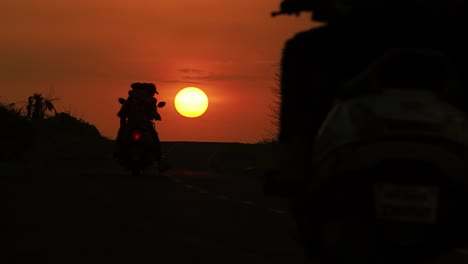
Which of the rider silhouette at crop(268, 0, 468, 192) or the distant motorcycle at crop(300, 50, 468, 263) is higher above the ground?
the rider silhouette at crop(268, 0, 468, 192)

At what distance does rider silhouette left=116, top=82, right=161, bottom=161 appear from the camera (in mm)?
27016

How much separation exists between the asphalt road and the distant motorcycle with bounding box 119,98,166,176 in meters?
2.91

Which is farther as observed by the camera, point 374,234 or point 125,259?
point 125,259

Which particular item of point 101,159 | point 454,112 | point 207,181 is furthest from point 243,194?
point 101,159

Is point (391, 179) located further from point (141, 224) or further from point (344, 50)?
point (141, 224)

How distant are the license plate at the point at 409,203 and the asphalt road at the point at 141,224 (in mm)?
1501

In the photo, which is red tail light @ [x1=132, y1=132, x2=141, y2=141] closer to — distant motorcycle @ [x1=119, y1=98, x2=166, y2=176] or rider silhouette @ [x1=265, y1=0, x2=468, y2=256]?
distant motorcycle @ [x1=119, y1=98, x2=166, y2=176]

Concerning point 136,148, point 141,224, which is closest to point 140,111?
point 136,148

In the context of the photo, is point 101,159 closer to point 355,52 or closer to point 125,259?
point 125,259

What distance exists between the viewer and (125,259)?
31.5 ft

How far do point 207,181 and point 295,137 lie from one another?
19.3 metres

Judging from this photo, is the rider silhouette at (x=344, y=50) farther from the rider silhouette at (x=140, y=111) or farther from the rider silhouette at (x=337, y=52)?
the rider silhouette at (x=140, y=111)

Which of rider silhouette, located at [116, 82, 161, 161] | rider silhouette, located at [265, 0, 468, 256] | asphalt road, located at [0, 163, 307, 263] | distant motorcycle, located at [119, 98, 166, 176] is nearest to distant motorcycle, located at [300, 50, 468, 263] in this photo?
rider silhouette, located at [265, 0, 468, 256]

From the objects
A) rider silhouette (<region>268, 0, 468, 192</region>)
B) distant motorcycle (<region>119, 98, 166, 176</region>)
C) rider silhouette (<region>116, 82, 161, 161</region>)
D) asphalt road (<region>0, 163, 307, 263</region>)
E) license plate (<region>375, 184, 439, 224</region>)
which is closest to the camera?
license plate (<region>375, 184, 439, 224</region>)
